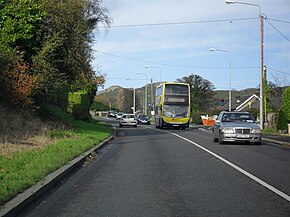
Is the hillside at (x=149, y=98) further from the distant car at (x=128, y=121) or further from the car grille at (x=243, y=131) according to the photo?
the car grille at (x=243, y=131)

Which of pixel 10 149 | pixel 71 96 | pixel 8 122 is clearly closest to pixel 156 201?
pixel 10 149

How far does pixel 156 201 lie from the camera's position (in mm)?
8234

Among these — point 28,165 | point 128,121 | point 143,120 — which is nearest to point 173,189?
point 28,165

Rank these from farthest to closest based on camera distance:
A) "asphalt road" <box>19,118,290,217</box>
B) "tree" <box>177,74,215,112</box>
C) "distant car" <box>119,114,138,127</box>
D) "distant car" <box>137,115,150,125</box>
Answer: "tree" <box>177,74,215,112</box>
"distant car" <box>137,115,150,125</box>
"distant car" <box>119,114,138,127</box>
"asphalt road" <box>19,118,290,217</box>

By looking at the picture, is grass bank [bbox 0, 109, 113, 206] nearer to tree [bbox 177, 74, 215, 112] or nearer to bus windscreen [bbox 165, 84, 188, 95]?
bus windscreen [bbox 165, 84, 188, 95]

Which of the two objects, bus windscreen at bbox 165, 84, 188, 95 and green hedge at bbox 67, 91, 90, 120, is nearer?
bus windscreen at bbox 165, 84, 188, 95

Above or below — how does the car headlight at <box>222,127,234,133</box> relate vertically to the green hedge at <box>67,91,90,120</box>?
below

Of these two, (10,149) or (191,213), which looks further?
(10,149)

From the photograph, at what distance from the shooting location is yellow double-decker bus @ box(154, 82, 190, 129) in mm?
41156

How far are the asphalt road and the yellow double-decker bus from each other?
86.6 ft

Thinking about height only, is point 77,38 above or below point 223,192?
above

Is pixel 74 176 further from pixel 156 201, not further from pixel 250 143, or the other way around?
pixel 250 143

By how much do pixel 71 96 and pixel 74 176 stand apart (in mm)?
37381

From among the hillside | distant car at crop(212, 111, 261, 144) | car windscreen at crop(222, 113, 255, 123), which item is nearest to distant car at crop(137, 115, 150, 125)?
the hillside
